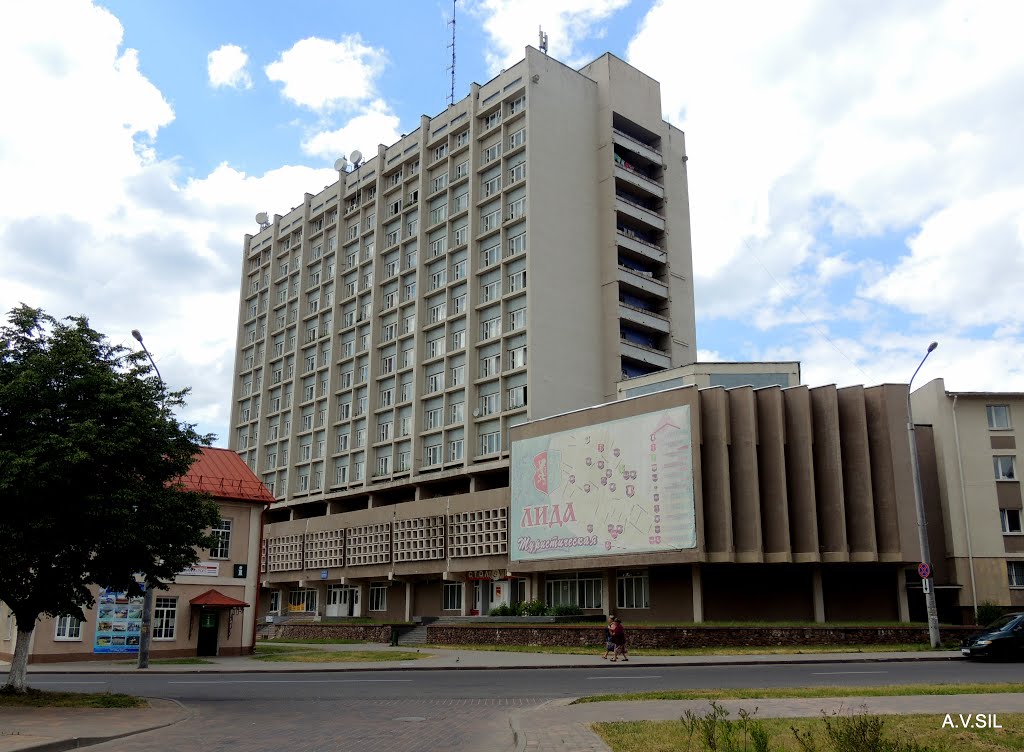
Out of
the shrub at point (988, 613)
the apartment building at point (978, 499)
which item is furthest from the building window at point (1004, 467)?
the shrub at point (988, 613)

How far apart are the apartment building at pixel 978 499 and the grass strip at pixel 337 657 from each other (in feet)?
105

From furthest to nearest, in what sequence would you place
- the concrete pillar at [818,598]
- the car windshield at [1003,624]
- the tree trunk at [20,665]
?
the concrete pillar at [818,598] → the car windshield at [1003,624] → the tree trunk at [20,665]

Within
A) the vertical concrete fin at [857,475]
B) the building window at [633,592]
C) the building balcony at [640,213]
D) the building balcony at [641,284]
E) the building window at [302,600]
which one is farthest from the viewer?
the building window at [302,600]

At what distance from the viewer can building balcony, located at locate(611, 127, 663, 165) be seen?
234ft

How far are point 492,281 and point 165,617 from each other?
36.4m

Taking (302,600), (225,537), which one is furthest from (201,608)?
(302,600)

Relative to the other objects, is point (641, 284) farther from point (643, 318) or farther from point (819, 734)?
point (819, 734)

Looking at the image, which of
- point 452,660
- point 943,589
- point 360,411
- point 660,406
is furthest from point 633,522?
point 360,411

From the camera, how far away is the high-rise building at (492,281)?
6531 centimetres

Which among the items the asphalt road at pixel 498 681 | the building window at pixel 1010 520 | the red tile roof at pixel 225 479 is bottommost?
the asphalt road at pixel 498 681

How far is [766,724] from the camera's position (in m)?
13.3

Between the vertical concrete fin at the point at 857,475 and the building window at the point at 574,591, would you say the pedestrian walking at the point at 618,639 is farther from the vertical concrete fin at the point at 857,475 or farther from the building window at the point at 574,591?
the building window at the point at 574,591

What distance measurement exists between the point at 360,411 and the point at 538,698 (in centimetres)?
6046

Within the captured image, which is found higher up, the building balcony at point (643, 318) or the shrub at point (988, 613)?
the building balcony at point (643, 318)
